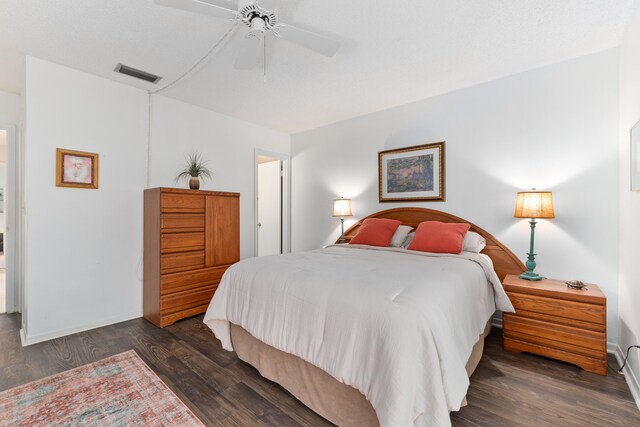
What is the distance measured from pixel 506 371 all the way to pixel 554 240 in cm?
134

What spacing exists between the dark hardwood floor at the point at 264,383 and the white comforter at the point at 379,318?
1.14 feet

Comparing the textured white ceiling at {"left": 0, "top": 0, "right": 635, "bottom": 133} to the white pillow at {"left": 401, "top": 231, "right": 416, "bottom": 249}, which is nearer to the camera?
the textured white ceiling at {"left": 0, "top": 0, "right": 635, "bottom": 133}

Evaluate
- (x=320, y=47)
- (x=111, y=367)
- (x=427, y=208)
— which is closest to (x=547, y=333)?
Answer: (x=427, y=208)

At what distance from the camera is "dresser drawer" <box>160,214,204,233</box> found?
2988 mm

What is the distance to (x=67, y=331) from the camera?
2.75 meters

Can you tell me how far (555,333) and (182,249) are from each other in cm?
A: 343

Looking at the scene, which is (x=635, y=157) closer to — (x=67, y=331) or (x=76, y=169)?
(x=76, y=169)

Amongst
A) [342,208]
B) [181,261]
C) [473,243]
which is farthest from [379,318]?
[342,208]

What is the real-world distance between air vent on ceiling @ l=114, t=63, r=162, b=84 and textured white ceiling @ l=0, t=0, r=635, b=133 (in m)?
0.08

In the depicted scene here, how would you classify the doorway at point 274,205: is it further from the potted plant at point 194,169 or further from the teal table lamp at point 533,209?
the teal table lamp at point 533,209

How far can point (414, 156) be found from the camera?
11.6 feet

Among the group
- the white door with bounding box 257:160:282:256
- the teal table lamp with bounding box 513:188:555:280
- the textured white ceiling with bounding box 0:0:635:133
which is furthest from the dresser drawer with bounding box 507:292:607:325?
the white door with bounding box 257:160:282:256

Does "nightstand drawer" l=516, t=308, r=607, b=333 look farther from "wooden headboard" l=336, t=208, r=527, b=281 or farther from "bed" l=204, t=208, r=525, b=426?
"wooden headboard" l=336, t=208, r=527, b=281

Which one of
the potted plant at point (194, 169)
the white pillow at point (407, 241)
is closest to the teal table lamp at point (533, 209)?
the white pillow at point (407, 241)
